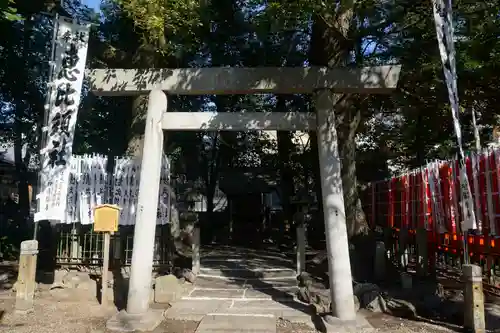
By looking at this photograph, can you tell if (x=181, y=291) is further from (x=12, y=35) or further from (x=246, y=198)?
(x=246, y=198)

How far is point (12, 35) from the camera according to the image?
1284cm

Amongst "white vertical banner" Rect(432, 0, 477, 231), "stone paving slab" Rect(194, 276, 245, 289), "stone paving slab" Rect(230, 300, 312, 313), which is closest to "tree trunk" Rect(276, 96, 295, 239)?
"stone paving slab" Rect(194, 276, 245, 289)

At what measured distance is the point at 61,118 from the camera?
834cm

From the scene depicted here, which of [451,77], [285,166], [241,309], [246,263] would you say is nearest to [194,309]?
[241,309]

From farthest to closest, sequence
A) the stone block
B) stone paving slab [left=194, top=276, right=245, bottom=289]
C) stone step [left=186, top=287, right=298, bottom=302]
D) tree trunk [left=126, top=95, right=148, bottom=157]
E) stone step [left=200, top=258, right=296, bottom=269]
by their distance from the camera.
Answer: stone step [left=200, top=258, right=296, bottom=269], tree trunk [left=126, top=95, right=148, bottom=157], stone paving slab [left=194, top=276, right=245, bottom=289], stone step [left=186, top=287, right=298, bottom=302], the stone block

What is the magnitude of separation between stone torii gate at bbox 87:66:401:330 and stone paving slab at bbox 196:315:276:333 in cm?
94

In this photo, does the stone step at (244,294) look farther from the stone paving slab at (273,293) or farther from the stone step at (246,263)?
the stone step at (246,263)

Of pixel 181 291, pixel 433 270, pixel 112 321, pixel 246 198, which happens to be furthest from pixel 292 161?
pixel 112 321

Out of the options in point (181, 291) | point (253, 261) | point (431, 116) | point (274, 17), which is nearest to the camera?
point (274, 17)

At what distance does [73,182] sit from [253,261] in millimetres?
5407

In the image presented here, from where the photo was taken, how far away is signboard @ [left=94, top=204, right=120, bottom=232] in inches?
325

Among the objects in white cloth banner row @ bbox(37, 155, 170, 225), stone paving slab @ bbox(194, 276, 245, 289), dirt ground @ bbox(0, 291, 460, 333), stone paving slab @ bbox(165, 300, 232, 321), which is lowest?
dirt ground @ bbox(0, 291, 460, 333)

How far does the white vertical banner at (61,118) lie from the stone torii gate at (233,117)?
0.49 meters

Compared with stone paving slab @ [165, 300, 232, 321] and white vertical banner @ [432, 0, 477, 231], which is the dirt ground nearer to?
stone paving slab @ [165, 300, 232, 321]
